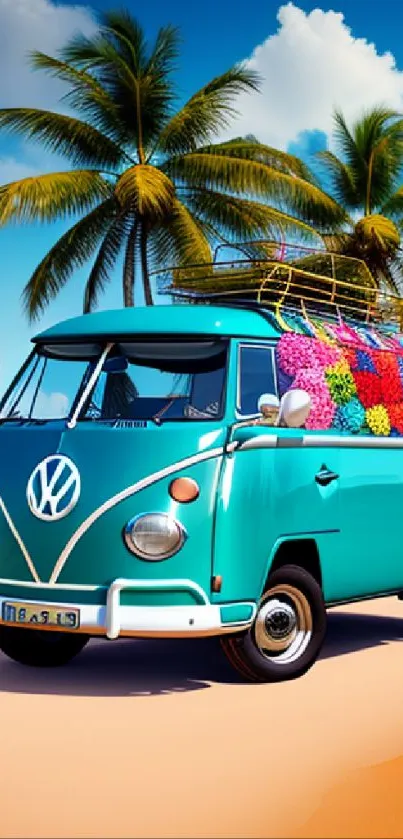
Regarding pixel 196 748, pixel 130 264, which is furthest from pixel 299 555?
pixel 130 264

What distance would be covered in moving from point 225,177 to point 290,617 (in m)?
21.7

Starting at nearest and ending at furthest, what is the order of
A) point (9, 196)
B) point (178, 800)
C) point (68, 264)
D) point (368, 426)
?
point (178, 800) < point (368, 426) < point (9, 196) < point (68, 264)

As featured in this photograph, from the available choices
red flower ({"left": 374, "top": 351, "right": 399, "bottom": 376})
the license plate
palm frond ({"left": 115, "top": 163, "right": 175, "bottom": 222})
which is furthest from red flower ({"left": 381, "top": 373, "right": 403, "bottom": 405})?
palm frond ({"left": 115, "top": 163, "right": 175, "bottom": 222})

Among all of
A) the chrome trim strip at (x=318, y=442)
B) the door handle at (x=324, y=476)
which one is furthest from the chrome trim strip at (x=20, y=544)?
the door handle at (x=324, y=476)

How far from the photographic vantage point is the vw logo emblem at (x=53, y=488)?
27.5ft

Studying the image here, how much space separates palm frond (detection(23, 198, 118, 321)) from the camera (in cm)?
3033

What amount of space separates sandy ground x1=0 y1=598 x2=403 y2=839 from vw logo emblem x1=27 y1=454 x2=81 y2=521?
1137mm

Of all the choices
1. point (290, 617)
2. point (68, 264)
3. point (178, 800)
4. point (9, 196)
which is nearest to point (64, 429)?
point (290, 617)

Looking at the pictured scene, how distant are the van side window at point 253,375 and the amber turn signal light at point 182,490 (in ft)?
2.31

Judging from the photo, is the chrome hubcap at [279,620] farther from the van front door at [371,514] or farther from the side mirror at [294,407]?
the side mirror at [294,407]

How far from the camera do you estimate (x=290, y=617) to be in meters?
8.95

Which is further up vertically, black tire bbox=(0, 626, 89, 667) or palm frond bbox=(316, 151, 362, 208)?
palm frond bbox=(316, 151, 362, 208)

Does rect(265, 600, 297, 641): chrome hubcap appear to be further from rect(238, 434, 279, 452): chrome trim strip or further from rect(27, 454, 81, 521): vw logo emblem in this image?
rect(27, 454, 81, 521): vw logo emblem

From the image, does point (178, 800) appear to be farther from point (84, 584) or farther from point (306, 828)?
point (84, 584)
